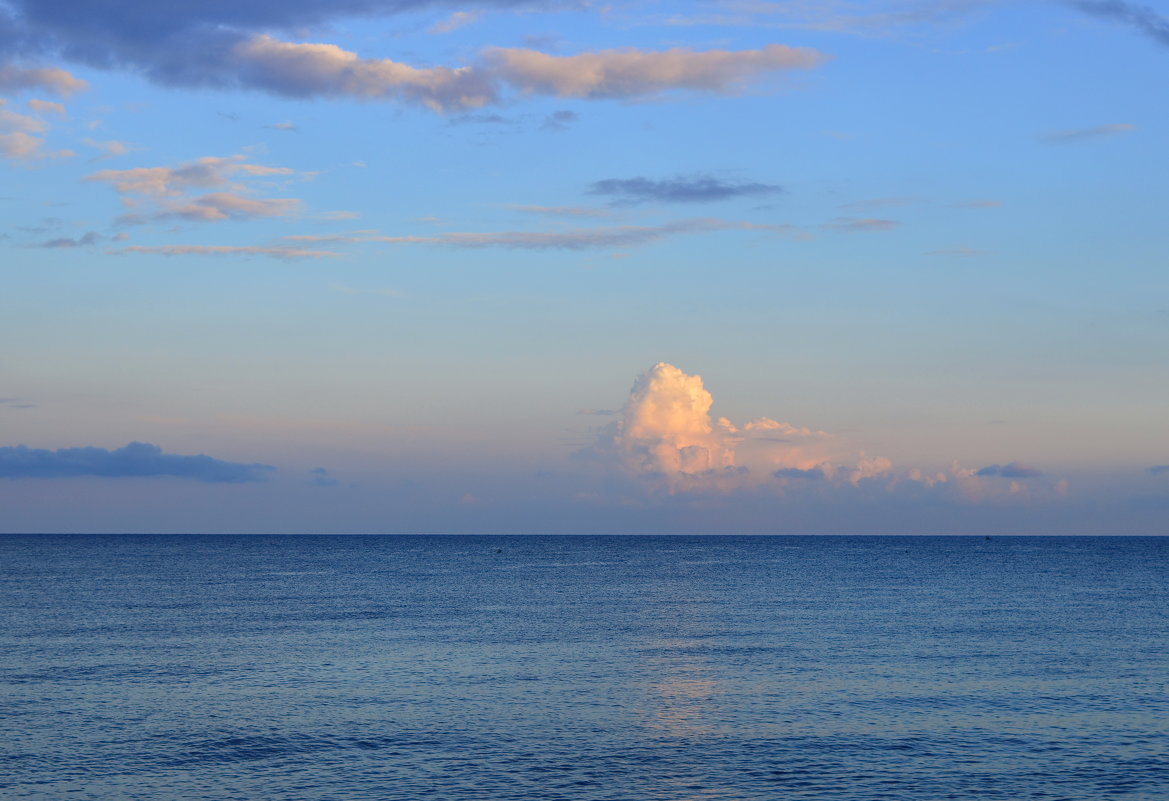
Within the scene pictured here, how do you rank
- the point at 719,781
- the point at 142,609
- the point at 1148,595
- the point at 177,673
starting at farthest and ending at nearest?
the point at 1148,595 < the point at 142,609 < the point at 177,673 < the point at 719,781

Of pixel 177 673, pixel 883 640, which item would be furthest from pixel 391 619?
pixel 883 640

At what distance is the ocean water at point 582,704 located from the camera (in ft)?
155

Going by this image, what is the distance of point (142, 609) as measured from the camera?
117 meters

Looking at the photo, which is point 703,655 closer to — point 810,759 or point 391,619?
point 810,759

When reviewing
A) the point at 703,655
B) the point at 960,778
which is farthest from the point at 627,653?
the point at 960,778

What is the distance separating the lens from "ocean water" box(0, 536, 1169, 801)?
47.2 metres

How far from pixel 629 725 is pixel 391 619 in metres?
55.0

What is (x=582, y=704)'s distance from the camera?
6209 centimetres

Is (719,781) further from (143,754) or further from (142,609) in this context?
(142,609)

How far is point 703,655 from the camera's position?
265ft

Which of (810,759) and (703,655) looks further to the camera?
(703,655)

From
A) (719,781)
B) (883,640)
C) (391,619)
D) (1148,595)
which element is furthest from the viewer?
(1148,595)

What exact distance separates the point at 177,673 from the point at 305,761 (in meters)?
25.5

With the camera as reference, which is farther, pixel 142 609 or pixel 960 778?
pixel 142 609
